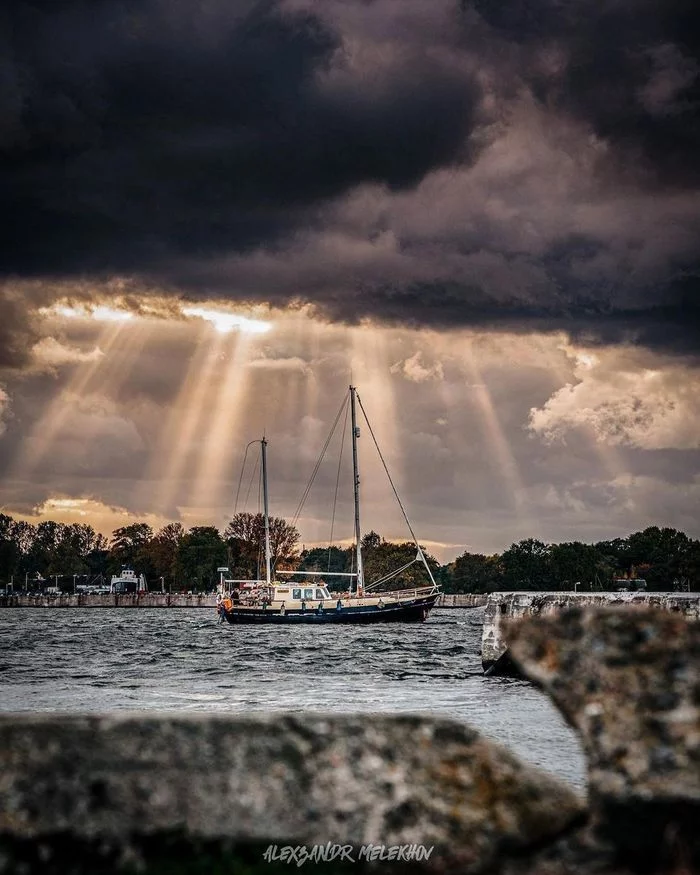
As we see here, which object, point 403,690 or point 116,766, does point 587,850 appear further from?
point 403,690

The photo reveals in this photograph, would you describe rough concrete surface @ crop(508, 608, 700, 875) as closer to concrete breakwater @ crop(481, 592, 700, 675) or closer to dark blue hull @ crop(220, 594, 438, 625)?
concrete breakwater @ crop(481, 592, 700, 675)

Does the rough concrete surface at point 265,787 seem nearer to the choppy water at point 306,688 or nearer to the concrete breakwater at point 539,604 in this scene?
the choppy water at point 306,688

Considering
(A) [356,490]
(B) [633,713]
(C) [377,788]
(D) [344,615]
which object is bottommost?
A: (C) [377,788]

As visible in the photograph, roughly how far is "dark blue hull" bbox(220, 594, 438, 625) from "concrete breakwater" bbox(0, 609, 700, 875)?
322 ft

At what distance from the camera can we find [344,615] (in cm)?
10069

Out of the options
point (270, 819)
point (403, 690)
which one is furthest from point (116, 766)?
point (403, 690)

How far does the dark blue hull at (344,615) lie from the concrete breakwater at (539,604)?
73976 millimetres

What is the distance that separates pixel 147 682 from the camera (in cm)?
2742

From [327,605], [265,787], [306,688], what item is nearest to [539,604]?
[306,688]

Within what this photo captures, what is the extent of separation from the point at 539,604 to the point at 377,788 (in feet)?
68.7

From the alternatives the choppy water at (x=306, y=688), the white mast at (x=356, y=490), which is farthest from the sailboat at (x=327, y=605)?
the choppy water at (x=306, y=688)

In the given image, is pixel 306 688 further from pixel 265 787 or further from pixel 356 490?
pixel 356 490

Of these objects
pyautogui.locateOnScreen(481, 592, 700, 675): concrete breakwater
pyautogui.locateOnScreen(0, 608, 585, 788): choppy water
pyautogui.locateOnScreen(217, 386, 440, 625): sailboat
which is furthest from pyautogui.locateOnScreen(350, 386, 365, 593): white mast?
pyautogui.locateOnScreen(481, 592, 700, 675): concrete breakwater

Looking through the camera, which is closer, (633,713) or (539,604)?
(633,713)
